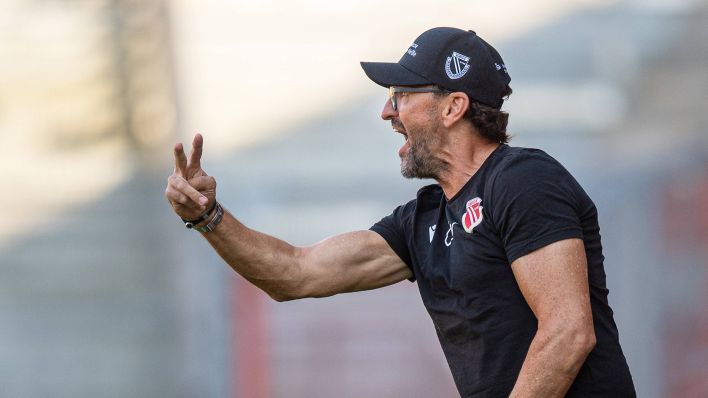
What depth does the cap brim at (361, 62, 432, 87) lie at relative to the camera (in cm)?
293

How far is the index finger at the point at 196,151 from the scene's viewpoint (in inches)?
111

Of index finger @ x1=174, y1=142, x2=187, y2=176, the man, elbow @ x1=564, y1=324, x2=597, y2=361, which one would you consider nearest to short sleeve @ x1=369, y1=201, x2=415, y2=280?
the man

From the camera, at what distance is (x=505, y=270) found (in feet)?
8.66

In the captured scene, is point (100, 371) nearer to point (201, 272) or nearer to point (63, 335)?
point (63, 335)

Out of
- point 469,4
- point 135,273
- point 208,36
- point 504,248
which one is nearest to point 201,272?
point 135,273

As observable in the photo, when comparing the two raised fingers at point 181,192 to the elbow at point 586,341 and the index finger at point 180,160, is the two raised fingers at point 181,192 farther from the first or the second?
the elbow at point 586,341

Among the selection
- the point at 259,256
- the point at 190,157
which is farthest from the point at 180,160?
the point at 259,256

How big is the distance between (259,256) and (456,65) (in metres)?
0.81

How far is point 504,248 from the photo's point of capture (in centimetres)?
261

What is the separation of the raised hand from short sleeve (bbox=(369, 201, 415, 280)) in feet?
1.79

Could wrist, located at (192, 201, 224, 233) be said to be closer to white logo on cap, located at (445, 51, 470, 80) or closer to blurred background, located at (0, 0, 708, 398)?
white logo on cap, located at (445, 51, 470, 80)

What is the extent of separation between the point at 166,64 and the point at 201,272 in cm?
111

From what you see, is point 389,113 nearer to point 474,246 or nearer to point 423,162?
point 423,162

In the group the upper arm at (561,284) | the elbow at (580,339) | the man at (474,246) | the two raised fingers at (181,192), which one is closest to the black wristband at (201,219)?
the man at (474,246)
